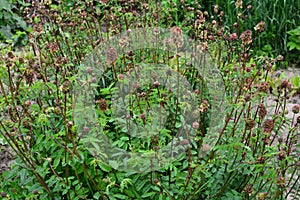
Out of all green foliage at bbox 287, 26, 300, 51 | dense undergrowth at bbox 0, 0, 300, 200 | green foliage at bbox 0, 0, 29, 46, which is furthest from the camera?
green foliage at bbox 0, 0, 29, 46

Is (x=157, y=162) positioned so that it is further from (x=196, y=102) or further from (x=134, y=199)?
(x=196, y=102)

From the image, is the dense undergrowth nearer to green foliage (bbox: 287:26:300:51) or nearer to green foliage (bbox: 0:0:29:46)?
green foliage (bbox: 287:26:300:51)

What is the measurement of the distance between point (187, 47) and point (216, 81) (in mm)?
794

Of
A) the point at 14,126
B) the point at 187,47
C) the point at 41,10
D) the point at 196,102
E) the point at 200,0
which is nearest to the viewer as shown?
the point at 14,126

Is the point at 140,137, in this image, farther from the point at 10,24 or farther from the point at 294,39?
the point at 10,24

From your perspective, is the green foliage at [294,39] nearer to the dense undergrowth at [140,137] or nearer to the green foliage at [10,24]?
the dense undergrowth at [140,137]

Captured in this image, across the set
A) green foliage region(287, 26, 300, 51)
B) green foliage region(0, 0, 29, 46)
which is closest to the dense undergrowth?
green foliage region(287, 26, 300, 51)

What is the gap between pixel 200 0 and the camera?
6.02m

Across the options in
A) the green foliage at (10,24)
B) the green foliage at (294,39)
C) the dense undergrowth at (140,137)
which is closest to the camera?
the dense undergrowth at (140,137)

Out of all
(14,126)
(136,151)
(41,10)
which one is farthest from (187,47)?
(14,126)

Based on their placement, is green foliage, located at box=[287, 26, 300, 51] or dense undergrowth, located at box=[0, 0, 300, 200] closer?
dense undergrowth, located at box=[0, 0, 300, 200]

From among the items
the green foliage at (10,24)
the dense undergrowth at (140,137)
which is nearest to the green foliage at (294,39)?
the dense undergrowth at (140,137)

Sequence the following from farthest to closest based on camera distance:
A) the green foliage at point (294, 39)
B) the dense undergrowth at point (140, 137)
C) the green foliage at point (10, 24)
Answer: the green foliage at point (10, 24) < the green foliage at point (294, 39) < the dense undergrowth at point (140, 137)

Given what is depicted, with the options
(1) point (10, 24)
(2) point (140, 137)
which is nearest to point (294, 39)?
(2) point (140, 137)
